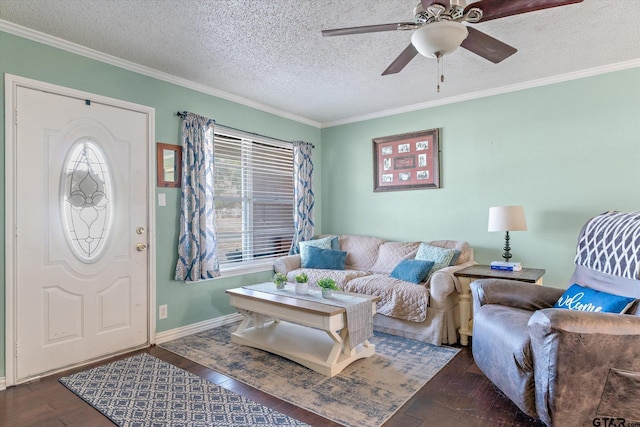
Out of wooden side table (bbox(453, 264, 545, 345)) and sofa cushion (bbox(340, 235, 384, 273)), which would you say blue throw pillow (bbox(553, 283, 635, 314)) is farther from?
sofa cushion (bbox(340, 235, 384, 273))

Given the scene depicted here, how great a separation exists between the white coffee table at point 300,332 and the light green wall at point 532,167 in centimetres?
179

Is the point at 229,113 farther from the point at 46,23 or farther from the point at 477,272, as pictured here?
the point at 477,272

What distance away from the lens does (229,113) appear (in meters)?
3.99

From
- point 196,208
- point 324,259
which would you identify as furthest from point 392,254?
point 196,208

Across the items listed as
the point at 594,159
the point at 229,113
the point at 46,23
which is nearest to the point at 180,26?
the point at 46,23

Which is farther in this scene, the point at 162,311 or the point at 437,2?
the point at 162,311

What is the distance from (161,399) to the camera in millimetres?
2256

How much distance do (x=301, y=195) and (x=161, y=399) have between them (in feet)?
9.86

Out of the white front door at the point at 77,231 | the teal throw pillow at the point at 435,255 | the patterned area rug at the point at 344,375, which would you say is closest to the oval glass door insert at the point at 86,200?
the white front door at the point at 77,231

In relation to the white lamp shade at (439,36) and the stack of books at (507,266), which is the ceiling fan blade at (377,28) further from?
the stack of books at (507,266)

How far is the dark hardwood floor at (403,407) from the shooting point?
202 cm

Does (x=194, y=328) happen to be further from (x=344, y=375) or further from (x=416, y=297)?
(x=416, y=297)

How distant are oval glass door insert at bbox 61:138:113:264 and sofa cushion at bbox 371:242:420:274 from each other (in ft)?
9.35

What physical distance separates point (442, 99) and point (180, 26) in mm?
2927
